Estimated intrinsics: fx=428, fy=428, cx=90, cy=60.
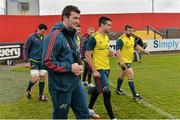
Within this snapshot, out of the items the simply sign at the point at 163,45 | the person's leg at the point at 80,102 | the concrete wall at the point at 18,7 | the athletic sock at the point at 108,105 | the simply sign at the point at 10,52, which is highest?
the concrete wall at the point at 18,7

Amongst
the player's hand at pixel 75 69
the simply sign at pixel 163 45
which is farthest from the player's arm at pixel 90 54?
the simply sign at pixel 163 45

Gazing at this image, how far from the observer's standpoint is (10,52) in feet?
71.9

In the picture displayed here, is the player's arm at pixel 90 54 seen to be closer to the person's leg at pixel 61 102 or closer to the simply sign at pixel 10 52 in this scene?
the person's leg at pixel 61 102

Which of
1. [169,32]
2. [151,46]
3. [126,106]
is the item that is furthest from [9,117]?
[169,32]

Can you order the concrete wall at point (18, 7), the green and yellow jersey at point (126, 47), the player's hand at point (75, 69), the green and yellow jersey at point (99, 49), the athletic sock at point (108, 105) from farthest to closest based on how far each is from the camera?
the concrete wall at point (18, 7) < the green and yellow jersey at point (126, 47) < the green and yellow jersey at point (99, 49) < the athletic sock at point (108, 105) < the player's hand at point (75, 69)

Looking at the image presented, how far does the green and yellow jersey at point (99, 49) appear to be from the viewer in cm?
864

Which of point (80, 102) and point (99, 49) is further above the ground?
point (99, 49)

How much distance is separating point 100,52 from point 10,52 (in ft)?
45.5

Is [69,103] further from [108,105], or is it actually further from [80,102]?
[108,105]

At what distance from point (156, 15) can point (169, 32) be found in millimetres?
1978

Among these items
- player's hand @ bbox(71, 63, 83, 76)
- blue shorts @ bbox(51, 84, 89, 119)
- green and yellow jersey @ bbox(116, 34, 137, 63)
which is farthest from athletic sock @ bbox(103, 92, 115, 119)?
player's hand @ bbox(71, 63, 83, 76)

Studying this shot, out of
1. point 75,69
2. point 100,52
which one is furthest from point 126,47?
point 75,69

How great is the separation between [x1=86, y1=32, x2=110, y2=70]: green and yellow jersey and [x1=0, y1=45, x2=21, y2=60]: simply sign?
13044 mm

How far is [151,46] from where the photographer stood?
28.8 m
